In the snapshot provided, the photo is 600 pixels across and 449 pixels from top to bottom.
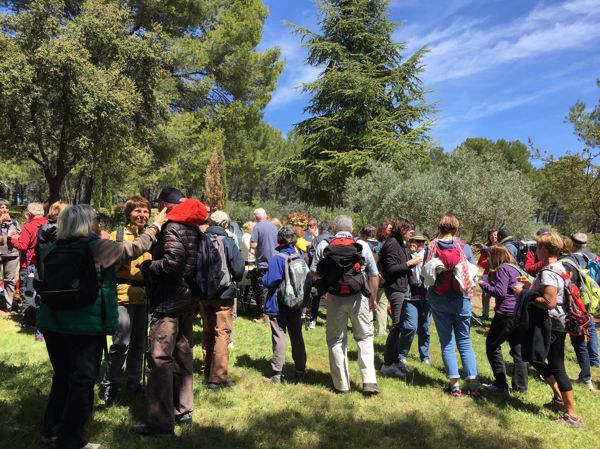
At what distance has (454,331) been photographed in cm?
470

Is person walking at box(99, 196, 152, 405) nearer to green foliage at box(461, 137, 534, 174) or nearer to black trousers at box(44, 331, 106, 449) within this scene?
black trousers at box(44, 331, 106, 449)

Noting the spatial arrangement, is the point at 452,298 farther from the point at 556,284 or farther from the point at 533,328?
the point at 556,284

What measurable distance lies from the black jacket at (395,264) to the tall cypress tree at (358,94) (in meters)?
18.1

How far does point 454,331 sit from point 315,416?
186cm

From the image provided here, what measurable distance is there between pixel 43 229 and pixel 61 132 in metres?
12.7

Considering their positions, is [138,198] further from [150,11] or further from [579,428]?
[150,11]

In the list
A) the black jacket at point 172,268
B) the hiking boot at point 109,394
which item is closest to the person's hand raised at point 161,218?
the black jacket at point 172,268

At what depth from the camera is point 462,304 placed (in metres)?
4.64

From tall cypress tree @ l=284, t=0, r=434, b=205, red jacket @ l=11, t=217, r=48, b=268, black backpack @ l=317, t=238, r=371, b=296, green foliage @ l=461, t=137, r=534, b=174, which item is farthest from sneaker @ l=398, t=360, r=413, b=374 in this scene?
green foliage @ l=461, t=137, r=534, b=174

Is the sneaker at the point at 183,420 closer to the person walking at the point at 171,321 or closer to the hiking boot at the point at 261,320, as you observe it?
the person walking at the point at 171,321

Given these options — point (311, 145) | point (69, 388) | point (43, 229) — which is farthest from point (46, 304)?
point (311, 145)

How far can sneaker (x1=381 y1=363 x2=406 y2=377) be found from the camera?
5336mm

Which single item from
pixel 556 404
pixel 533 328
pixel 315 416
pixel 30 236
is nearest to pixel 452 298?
pixel 533 328

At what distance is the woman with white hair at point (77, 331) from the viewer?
2.90 m
